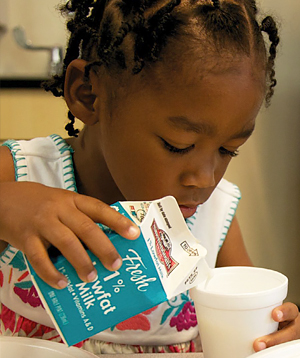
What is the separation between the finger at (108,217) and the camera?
39cm

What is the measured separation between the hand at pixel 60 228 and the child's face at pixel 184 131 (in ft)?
0.57

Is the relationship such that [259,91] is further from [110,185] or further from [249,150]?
[249,150]

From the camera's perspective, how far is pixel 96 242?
15.7 inches

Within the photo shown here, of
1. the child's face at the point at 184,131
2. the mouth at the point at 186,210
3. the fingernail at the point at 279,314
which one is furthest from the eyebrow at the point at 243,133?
the fingernail at the point at 279,314

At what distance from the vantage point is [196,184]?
0.60 meters

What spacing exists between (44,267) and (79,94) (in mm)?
393

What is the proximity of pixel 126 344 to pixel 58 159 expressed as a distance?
0.36 metres

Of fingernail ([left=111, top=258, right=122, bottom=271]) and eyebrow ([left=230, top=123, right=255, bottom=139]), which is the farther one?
eyebrow ([left=230, top=123, right=255, bottom=139])

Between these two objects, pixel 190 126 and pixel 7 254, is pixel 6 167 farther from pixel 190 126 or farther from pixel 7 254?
pixel 190 126

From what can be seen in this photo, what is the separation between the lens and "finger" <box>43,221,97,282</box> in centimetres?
39

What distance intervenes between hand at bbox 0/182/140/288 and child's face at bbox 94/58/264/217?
0.57 ft

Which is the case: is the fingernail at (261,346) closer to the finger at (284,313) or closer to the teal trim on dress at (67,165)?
the finger at (284,313)

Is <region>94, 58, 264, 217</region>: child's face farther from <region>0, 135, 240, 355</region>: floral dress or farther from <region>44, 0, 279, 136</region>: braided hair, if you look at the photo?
<region>0, 135, 240, 355</region>: floral dress

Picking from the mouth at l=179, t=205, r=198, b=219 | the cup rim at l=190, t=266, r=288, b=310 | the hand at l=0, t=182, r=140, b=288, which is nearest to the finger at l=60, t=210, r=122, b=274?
the hand at l=0, t=182, r=140, b=288
